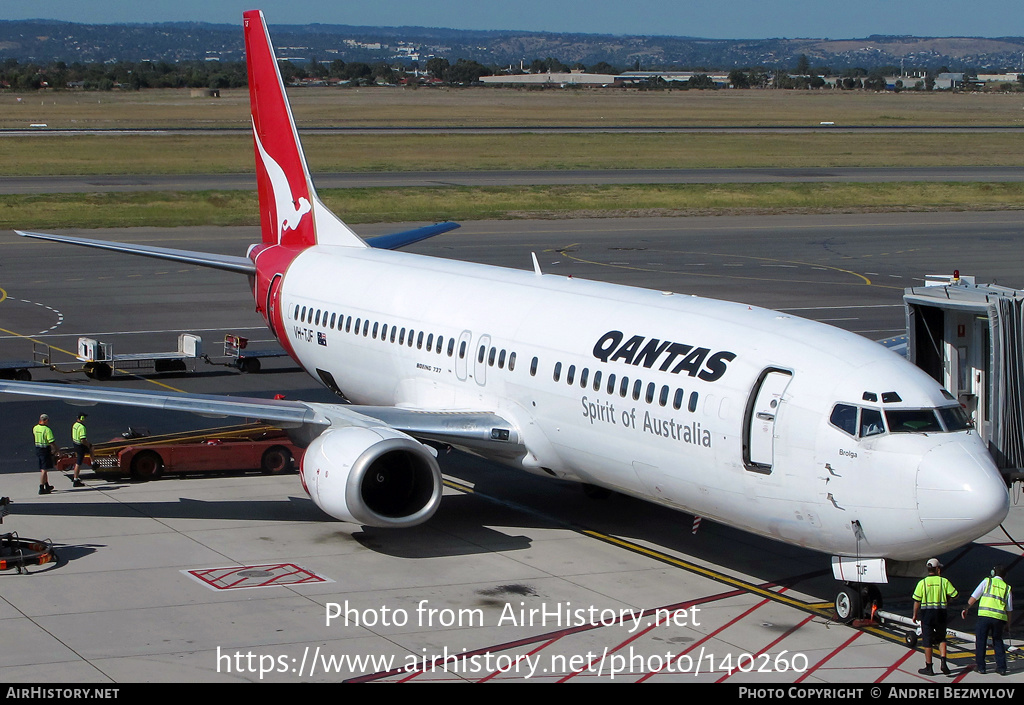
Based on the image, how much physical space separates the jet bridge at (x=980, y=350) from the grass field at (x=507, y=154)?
2119 inches

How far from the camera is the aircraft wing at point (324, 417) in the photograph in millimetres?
22781

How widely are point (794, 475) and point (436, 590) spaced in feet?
19.7

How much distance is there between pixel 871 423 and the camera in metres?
17.4

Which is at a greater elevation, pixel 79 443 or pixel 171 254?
pixel 171 254

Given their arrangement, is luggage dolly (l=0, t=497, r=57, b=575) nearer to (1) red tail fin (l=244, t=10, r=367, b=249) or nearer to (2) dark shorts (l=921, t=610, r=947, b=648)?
(1) red tail fin (l=244, t=10, r=367, b=249)

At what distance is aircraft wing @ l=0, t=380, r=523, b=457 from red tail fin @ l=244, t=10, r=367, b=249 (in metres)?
8.83

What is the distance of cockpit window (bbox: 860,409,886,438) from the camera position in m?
17.4

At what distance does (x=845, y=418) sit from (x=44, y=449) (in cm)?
1630

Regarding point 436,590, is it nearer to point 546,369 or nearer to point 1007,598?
point 546,369

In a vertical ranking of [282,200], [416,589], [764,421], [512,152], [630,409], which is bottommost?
[416,589]

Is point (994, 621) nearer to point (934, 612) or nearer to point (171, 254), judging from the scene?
point (934, 612)

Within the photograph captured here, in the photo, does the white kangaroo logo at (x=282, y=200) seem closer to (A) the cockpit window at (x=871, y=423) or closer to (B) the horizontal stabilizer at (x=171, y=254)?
(B) the horizontal stabilizer at (x=171, y=254)

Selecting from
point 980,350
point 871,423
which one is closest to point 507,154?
point 980,350

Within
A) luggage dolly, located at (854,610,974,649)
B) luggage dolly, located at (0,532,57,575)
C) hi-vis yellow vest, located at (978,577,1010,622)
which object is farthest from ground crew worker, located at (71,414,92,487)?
hi-vis yellow vest, located at (978,577,1010,622)
